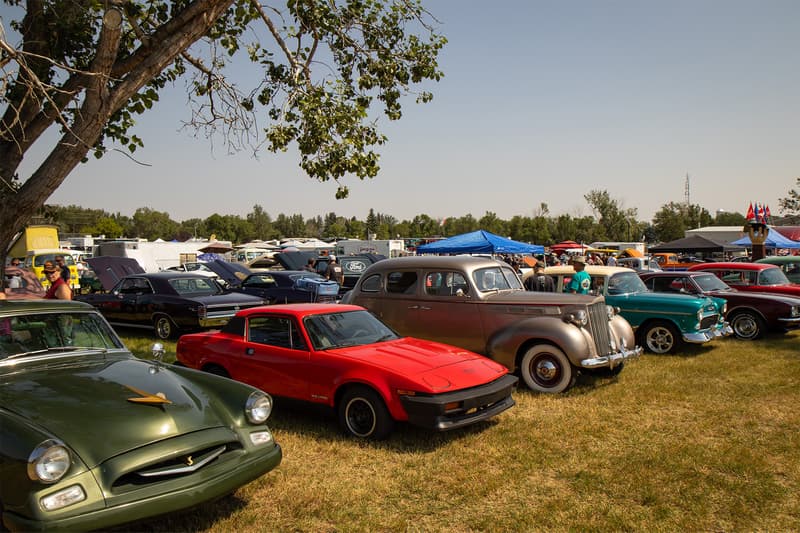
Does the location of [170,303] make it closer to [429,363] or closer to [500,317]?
[500,317]

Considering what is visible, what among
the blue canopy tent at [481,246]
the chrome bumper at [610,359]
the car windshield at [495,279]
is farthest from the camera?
the blue canopy tent at [481,246]

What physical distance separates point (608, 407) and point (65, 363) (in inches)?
228

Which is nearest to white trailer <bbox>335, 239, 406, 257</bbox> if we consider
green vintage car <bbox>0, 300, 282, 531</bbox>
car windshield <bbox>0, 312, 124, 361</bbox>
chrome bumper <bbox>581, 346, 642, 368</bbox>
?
chrome bumper <bbox>581, 346, 642, 368</bbox>

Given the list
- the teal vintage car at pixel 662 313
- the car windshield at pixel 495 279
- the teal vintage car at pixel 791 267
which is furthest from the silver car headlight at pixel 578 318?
the teal vintage car at pixel 791 267

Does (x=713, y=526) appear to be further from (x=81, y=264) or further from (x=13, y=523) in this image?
(x=81, y=264)

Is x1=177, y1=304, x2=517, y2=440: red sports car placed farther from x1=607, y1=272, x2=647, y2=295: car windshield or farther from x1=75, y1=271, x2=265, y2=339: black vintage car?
x1=607, y1=272, x2=647, y2=295: car windshield

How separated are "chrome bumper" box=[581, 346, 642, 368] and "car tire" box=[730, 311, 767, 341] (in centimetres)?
A: 524

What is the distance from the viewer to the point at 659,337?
34.1ft

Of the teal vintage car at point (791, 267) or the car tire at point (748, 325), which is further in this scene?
the teal vintage car at point (791, 267)

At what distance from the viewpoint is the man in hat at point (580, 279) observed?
33.2ft

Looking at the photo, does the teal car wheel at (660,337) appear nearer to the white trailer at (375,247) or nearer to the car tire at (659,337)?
the car tire at (659,337)

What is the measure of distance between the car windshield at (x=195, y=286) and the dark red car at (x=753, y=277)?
1214cm

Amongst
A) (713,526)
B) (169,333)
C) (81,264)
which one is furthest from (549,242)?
(713,526)

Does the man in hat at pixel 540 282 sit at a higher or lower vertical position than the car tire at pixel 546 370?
higher
